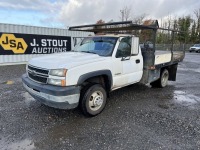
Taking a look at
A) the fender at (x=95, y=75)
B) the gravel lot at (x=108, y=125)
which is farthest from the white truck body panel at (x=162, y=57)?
the fender at (x=95, y=75)

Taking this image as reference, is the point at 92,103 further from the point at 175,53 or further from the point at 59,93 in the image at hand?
the point at 175,53

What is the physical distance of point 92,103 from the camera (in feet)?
14.2

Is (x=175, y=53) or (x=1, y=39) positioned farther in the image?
(x=1, y=39)

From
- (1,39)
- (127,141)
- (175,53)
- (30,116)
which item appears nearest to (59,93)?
(30,116)

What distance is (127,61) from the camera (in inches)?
197

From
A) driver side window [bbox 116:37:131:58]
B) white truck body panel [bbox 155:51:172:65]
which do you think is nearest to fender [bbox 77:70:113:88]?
driver side window [bbox 116:37:131:58]

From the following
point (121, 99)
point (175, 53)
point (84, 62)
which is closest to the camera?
point (84, 62)

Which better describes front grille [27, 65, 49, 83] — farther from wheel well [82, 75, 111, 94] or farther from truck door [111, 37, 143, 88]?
truck door [111, 37, 143, 88]

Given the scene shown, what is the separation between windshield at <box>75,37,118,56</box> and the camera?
4.72 metres

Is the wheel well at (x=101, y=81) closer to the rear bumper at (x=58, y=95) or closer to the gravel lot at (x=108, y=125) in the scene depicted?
the rear bumper at (x=58, y=95)

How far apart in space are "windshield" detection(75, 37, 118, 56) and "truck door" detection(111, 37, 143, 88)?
22 cm

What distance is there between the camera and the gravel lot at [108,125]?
10.9 ft

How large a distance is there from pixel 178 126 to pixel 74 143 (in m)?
2.29

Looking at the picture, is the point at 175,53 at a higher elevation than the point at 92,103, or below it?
higher
